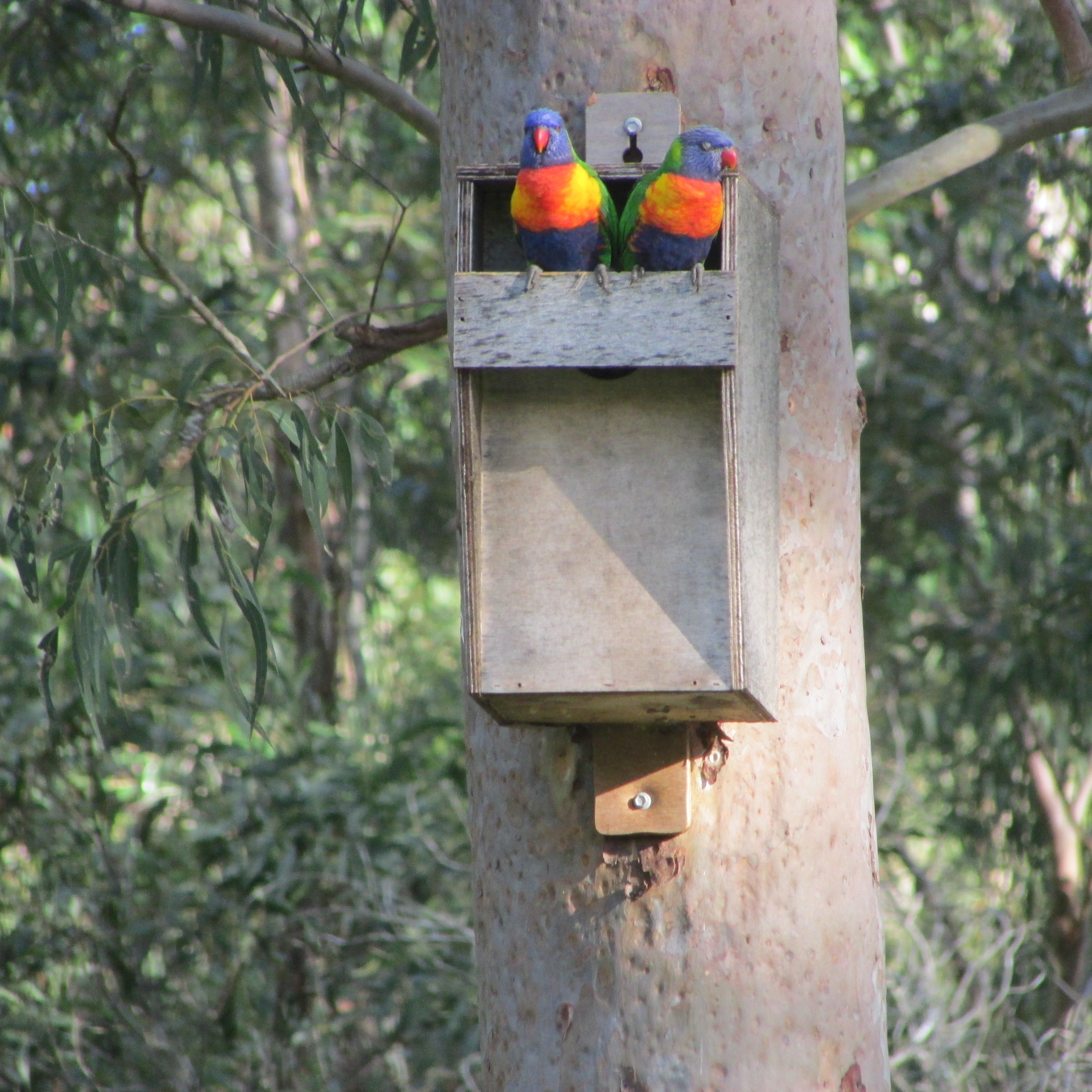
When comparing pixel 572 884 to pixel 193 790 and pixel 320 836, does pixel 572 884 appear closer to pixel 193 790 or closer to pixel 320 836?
pixel 320 836

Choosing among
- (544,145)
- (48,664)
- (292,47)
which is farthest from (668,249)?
(48,664)

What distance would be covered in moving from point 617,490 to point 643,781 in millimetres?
345

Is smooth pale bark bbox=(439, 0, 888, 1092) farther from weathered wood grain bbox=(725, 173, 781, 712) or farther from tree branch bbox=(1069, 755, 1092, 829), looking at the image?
tree branch bbox=(1069, 755, 1092, 829)

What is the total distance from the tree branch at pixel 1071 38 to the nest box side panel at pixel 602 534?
1203 mm

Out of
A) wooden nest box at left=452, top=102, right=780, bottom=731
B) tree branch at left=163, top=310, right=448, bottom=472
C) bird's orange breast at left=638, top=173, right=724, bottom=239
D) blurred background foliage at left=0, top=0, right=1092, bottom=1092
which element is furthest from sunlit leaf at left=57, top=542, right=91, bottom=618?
bird's orange breast at left=638, top=173, right=724, bottom=239

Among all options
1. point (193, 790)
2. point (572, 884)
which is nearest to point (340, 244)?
point (193, 790)

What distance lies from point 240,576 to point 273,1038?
216cm

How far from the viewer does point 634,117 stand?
177 cm

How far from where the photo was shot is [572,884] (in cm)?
167

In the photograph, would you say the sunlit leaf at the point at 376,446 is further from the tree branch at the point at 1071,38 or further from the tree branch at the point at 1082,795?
the tree branch at the point at 1082,795

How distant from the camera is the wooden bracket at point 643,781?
5.32 ft

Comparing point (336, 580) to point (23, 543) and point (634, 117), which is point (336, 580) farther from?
point (634, 117)

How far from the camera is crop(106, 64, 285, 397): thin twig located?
7.84 feet

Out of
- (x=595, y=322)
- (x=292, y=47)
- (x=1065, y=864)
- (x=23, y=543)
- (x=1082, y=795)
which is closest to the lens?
(x=595, y=322)
